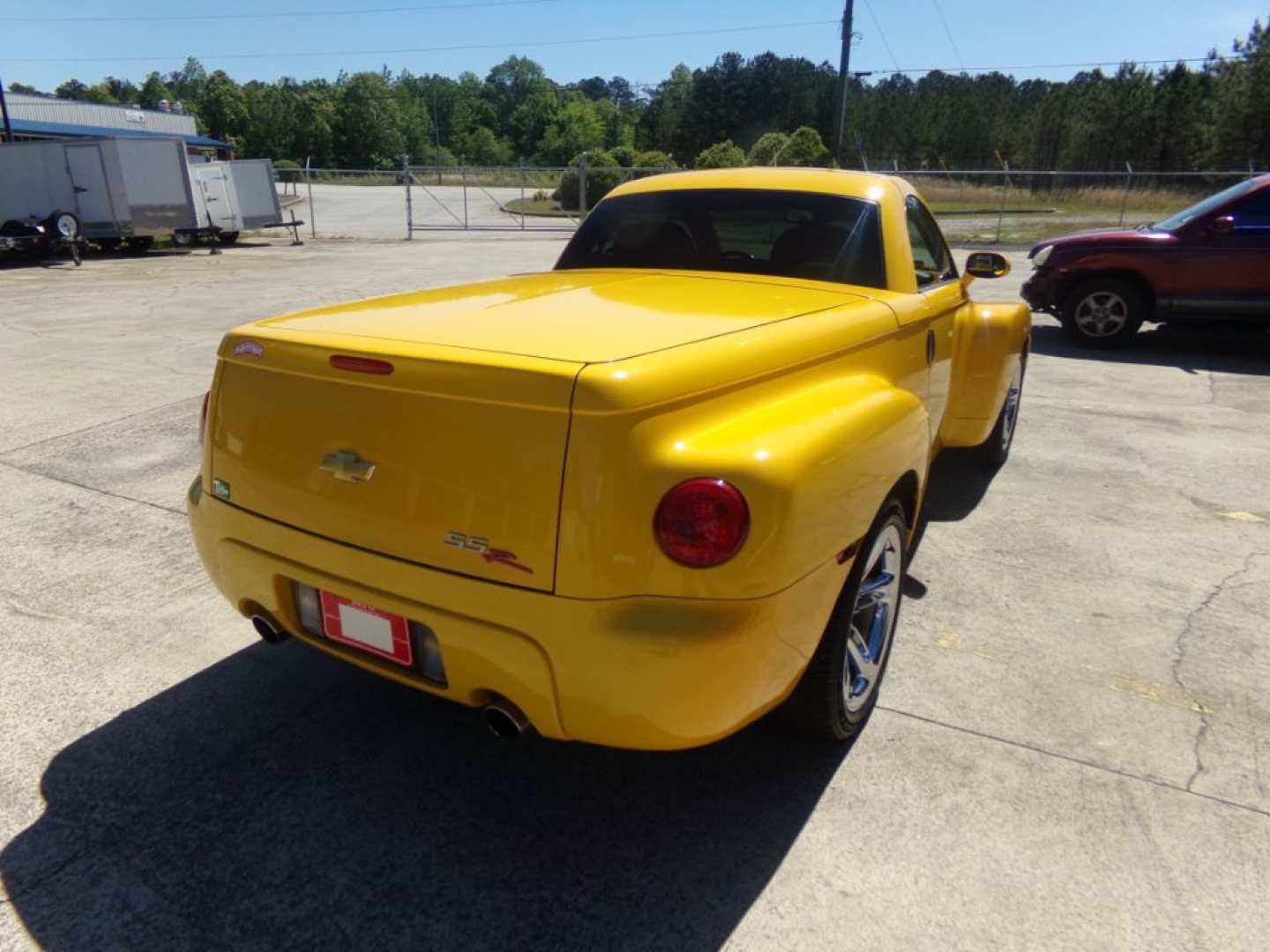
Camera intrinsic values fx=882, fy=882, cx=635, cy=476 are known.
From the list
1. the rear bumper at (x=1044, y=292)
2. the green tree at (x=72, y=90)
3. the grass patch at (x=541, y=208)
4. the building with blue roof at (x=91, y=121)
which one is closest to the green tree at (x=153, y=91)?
the green tree at (x=72, y=90)

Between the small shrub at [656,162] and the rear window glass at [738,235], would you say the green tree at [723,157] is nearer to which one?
the small shrub at [656,162]

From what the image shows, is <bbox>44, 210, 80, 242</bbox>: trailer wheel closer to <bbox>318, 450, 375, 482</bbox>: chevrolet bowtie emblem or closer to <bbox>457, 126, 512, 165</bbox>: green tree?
<bbox>318, 450, 375, 482</bbox>: chevrolet bowtie emblem

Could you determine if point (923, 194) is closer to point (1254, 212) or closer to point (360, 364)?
point (1254, 212)

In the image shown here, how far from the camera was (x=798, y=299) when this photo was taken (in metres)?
2.91

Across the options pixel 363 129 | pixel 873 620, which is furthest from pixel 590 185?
pixel 363 129

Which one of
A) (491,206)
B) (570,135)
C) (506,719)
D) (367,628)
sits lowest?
(491,206)

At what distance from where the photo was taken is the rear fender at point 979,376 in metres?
4.27

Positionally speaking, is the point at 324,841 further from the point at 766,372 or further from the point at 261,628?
the point at 766,372

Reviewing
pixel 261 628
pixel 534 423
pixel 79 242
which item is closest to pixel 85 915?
pixel 261 628

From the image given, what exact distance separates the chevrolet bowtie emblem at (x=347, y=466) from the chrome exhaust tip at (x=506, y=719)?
0.64m

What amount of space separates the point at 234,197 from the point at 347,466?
22.0 m

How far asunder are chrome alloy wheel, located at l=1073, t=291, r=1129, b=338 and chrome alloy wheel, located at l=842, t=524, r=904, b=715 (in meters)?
7.49

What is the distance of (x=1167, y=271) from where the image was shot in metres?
8.62

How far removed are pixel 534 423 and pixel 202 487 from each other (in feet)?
4.20
